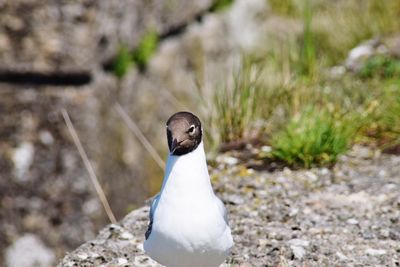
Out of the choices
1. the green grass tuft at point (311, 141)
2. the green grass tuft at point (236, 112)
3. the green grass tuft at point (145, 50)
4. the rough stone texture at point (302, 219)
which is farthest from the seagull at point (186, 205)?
the green grass tuft at point (145, 50)

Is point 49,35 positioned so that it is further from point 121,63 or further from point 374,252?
point 374,252

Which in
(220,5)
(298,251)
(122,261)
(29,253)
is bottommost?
(29,253)

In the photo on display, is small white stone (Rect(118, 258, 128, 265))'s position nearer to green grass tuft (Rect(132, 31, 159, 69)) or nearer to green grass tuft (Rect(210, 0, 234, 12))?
green grass tuft (Rect(132, 31, 159, 69))

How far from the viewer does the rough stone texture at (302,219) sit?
4414 millimetres

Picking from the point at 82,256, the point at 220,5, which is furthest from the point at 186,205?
the point at 220,5

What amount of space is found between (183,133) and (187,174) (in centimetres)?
17

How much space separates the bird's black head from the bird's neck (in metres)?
0.03

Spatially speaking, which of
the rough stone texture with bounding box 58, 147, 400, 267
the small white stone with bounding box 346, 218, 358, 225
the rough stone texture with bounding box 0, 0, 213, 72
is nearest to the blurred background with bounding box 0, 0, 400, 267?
the rough stone texture with bounding box 0, 0, 213, 72

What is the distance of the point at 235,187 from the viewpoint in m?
5.34

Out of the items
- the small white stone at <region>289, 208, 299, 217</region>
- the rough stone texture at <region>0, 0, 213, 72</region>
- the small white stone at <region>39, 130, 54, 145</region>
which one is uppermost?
the rough stone texture at <region>0, 0, 213, 72</region>

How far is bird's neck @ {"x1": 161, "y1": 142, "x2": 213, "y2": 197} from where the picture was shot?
3.49 m

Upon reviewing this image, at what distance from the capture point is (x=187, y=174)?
349cm

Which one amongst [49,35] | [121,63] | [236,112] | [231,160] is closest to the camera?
[231,160]

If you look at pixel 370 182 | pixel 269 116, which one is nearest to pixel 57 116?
pixel 269 116
